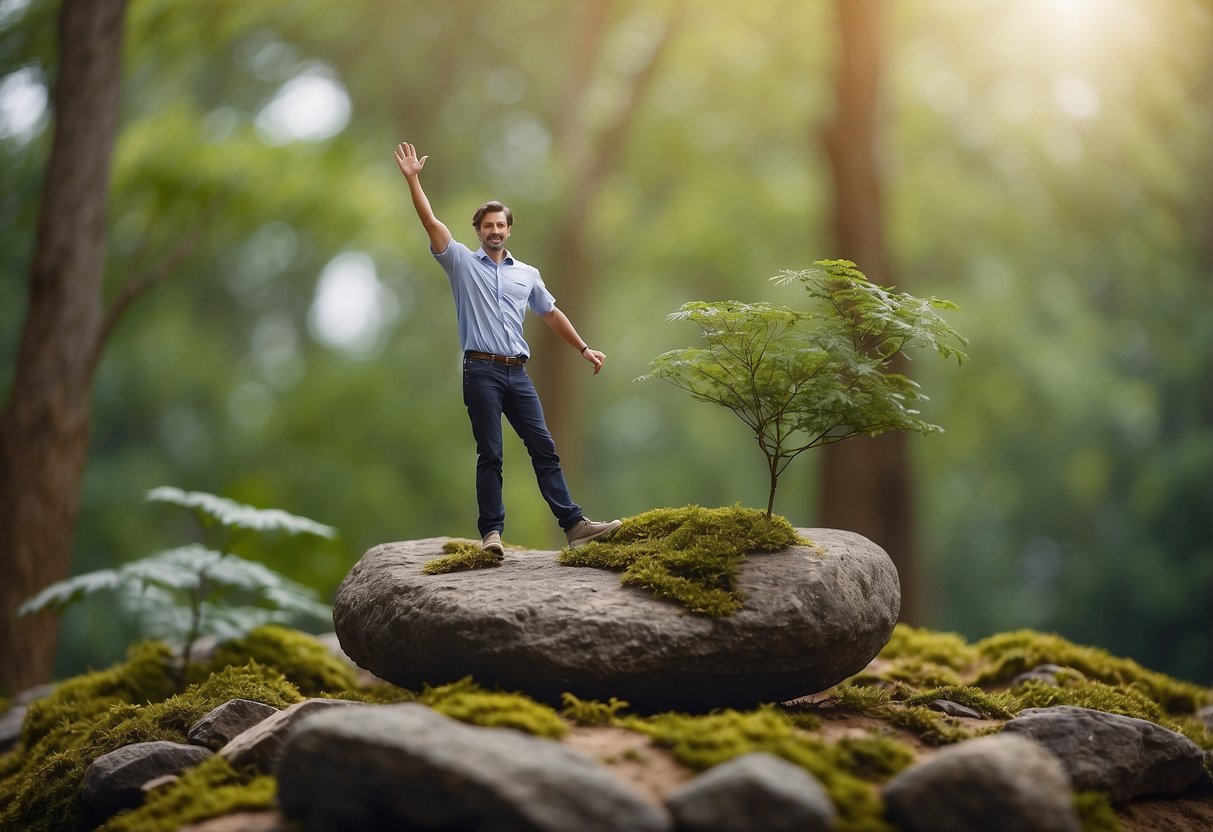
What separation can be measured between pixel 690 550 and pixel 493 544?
4.18 ft

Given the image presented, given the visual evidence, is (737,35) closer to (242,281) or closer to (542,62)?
(542,62)

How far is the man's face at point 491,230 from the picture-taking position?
21.3 feet

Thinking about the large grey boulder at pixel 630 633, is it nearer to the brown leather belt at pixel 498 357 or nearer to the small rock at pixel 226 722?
the small rock at pixel 226 722

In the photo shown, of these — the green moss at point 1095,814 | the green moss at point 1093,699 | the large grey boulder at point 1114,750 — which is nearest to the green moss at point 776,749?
the green moss at point 1095,814

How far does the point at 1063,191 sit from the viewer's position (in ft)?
56.4

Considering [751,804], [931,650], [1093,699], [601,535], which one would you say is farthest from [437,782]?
[931,650]

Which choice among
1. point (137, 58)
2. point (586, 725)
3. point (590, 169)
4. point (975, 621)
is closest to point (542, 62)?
point (590, 169)

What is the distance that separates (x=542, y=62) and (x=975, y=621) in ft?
46.2

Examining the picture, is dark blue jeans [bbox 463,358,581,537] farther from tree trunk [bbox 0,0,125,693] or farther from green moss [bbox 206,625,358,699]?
tree trunk [bbox 0,0,125,693]

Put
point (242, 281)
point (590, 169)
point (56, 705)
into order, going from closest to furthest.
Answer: point (56, 705), point (590, 169), point (242, 281)

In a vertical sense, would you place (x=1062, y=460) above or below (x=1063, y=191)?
below

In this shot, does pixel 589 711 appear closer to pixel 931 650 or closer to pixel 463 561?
pixel 463 561

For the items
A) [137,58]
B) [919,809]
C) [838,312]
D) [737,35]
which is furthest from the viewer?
[737,35]

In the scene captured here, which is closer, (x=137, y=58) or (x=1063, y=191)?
(x=137, y=58)
